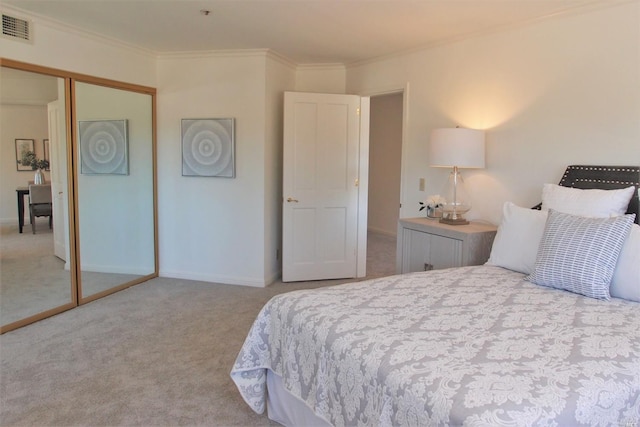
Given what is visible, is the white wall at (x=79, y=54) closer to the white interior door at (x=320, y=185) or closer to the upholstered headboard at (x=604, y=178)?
the white interior door at (x=320, y=185)

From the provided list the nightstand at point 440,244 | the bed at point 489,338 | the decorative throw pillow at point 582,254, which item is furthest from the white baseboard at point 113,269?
the decorative throw pillow at point 582,254

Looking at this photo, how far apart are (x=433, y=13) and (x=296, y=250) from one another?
2572 millimetres

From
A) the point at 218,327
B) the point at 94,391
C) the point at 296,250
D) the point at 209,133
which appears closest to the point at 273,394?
the point at 94,391

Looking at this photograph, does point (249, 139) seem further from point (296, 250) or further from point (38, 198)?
point (38, 198)

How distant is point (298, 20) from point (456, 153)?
5.07ft

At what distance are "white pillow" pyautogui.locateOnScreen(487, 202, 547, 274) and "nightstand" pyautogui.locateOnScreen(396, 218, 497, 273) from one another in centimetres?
30

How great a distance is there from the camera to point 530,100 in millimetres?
3268

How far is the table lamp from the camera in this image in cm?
340

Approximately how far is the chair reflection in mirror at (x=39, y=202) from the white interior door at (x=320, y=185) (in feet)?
6.76

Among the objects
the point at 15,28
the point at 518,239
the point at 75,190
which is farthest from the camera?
the point at 75,190

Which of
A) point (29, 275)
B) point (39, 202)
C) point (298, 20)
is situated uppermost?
point (298, 20)

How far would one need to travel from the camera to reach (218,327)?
11.3 feet

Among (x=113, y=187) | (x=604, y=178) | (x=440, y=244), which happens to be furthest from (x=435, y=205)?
(x=113, y=187)

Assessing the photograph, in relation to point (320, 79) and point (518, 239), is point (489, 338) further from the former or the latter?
point (320, 79)
